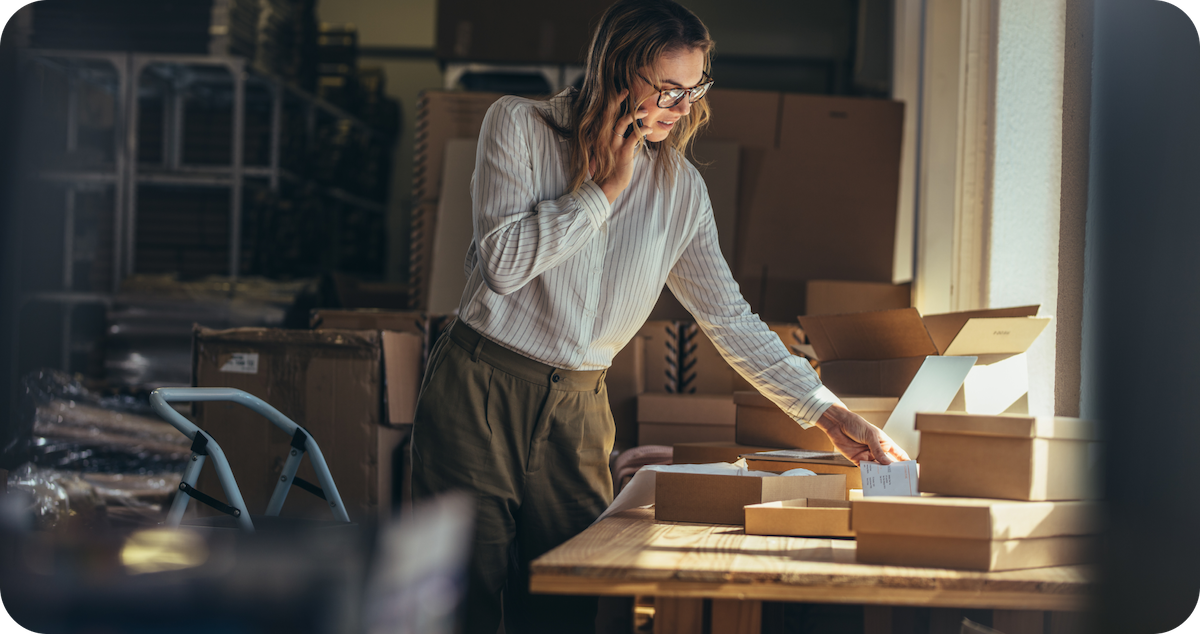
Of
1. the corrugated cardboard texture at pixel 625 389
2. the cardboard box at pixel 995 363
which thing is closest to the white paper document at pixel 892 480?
the cardboard box at pixel 995 363

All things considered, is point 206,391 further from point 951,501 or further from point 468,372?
point 951,501

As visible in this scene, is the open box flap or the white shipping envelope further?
the open box flap

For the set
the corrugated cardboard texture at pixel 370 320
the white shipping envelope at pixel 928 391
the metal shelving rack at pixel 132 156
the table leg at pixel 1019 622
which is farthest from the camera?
the metal shelving rack at pixel 132 156

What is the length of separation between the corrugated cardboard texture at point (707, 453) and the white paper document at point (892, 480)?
356 mm

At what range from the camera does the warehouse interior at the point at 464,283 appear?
3.36 ft

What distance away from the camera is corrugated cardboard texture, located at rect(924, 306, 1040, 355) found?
A: 1.70m

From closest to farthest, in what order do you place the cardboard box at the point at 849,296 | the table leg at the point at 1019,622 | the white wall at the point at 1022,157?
1. the table leg at the point at 1019,622
2. the white wall at the point at 1022,157
3. the cardboard box at the point at 849,296

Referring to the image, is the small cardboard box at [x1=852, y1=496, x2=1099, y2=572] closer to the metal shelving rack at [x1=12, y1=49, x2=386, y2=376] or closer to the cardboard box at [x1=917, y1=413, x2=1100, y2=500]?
the cardboard box at [x1=917, y1=413, x2=1100, y2=500]

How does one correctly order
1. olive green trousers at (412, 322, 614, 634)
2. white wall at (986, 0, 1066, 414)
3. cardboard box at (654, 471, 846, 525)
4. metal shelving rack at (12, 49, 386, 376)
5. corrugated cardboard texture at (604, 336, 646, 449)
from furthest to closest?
1. metal shelving rack at (12, 49, 386, 376)
2. corrugated cardboard texture at (604, 336, 646, 449)
3. white wall at (986, 0, 1066, 414)
4. olive green trousers at (412, 322, 614, 634)
5. cardboard box at (654, 471, 846, 525)

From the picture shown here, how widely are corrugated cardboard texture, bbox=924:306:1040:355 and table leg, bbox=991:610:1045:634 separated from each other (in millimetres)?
585

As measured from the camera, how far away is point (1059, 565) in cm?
107

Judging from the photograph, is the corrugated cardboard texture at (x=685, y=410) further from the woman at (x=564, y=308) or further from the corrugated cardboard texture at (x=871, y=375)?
the woman at (x=564, y=308)

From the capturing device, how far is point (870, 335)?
1829mm

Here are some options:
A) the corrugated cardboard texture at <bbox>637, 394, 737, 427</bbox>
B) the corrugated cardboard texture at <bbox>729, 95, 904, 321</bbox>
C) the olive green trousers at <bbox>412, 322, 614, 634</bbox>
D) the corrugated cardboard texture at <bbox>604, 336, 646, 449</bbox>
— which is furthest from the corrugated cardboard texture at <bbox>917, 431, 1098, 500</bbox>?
the corrugated cardboard texture at <bbox>729, 95, 904, 321</bbox>
